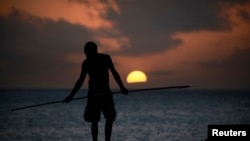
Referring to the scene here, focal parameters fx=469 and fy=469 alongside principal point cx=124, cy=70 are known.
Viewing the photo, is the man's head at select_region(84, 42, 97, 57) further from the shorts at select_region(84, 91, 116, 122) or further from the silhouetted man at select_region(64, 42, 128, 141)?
the shorts at select_region(84, 91, 116, 122)

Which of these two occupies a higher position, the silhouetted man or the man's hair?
the man's hair

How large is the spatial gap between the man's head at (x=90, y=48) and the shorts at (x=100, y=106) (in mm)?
900

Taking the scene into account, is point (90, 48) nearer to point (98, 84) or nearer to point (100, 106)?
point (98, 84)

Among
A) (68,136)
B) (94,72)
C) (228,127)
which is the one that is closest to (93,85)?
(94,72)

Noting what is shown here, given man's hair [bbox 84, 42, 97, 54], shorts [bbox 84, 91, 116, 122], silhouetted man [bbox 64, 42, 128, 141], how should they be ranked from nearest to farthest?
man's hair [bbox 84, 42, 97, 54] → silhouetted man [bbox 64, 42, 128, 141] → shorts [bbox 84, 91, 116, 122]

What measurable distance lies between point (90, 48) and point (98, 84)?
2.76 feet

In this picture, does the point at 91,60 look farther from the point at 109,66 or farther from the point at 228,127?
the point at 228,127

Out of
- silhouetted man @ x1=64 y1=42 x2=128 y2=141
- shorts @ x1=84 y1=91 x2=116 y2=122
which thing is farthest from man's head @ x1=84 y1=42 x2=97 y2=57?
shorts @ x1=84 y1=91 x2=116 y2=122

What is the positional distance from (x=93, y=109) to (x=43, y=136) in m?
38.8

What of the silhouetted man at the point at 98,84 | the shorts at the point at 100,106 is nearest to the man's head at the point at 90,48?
the silhouetted man at the point at 98,84

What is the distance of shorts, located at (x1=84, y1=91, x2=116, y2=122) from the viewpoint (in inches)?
419

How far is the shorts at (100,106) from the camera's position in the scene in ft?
34.9

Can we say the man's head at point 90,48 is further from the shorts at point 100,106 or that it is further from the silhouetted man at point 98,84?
the shorts at point 100,106

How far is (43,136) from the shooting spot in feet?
158
